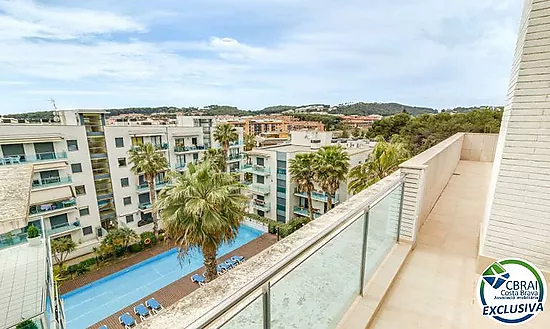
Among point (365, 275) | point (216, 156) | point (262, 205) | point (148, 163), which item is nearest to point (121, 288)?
point (148, 163)

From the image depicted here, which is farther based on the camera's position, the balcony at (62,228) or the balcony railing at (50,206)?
the balcony at (62,228)

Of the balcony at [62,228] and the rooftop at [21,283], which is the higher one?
the rooftop at [21,283]

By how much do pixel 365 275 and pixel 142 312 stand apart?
1085 centimetres

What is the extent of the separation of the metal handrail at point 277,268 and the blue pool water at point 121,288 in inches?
420

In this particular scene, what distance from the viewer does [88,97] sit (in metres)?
29.1

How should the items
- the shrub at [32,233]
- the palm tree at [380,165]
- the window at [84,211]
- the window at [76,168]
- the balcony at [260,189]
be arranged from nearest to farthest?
the shrub at [32,233], the palm tree at [380,165], the window at [76,168], the window at [84,211], the balcony at [260,189]

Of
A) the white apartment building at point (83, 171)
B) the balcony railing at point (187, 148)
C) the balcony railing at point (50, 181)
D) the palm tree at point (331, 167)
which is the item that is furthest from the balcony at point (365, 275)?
the balcony railing at point (187, 148)

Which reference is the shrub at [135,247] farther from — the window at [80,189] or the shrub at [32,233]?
the shrub at [32,233]

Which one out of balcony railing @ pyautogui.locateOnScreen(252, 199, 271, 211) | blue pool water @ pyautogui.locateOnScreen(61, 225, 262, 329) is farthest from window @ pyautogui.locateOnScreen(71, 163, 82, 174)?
balcony railing @ pyautogui.locateOnScreen(252, 199, 271, 211)

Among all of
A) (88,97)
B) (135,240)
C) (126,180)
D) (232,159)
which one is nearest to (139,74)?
(88,97)

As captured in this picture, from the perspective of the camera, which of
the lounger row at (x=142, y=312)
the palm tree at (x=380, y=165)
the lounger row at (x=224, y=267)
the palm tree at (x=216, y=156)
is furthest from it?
the palm tree at (x=216, y=156)

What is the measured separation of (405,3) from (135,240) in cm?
1676

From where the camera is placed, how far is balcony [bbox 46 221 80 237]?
559 inches

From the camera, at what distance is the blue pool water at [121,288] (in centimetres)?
1058
